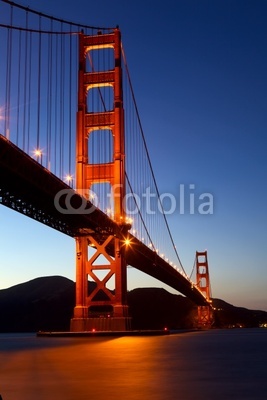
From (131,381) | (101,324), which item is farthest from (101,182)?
(131,381)

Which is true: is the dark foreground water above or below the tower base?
below

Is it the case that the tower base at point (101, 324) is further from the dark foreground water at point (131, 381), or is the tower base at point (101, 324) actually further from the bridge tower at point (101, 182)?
the dark foreground water at point (131, 381)

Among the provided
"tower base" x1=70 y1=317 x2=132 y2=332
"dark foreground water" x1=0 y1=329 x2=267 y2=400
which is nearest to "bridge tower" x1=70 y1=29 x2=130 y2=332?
"tower base" x1=70 y1=317 x2=132 y2=332

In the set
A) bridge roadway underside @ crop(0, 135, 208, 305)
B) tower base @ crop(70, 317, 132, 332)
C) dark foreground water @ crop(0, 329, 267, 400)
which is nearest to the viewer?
dark foreground water @ crop(0, 329, 267, 400)

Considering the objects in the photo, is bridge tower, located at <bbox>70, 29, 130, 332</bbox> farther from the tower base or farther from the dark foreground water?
the dark foreground water

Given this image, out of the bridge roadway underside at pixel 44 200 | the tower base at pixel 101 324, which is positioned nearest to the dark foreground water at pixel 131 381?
the bridge roadway underside at pixel 44 200

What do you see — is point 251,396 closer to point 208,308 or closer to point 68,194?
point 68,194

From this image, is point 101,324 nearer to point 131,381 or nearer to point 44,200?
point 44,200
